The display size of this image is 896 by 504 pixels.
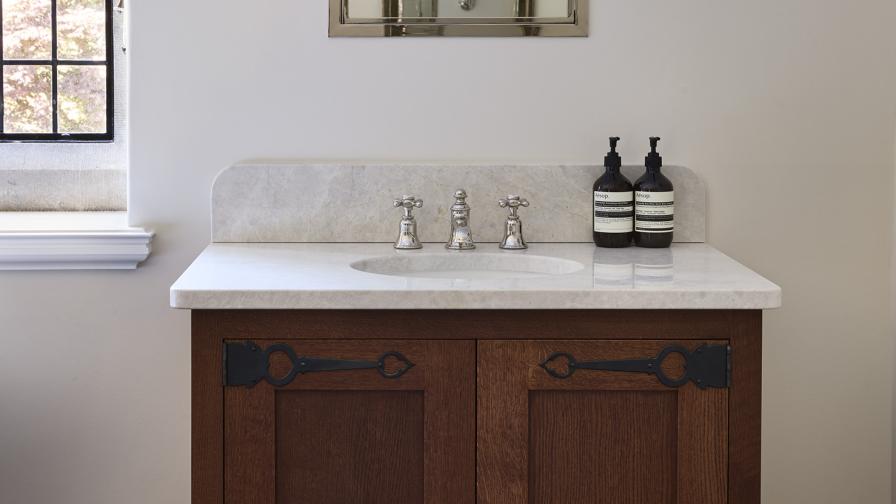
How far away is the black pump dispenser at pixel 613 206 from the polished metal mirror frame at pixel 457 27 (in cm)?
26

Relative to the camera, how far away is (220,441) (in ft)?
4.76

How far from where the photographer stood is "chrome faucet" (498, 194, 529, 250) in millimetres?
1880

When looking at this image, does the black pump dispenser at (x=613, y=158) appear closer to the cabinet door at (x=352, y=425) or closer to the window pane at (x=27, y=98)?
the cabinet door at (x=352, y=425)

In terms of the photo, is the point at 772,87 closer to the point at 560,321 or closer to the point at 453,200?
the point at 453,200

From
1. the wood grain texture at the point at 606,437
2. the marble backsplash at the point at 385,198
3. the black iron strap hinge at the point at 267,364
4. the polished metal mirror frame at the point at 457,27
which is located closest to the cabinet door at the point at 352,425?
the black iron strap hinge at the point at 267,364

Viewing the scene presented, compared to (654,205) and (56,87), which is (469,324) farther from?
(56,87)

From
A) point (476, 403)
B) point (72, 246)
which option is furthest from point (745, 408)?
point (72, 246)

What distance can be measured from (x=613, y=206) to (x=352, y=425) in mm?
696

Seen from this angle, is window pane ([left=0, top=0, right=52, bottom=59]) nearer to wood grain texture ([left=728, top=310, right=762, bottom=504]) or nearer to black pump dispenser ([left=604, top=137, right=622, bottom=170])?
black pump dispenser ([left=604, top=137, right=622, bottom=170])

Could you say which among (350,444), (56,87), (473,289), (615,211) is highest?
(56,87)

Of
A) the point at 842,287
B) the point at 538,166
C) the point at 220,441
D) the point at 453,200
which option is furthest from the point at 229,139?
the point at 842,287

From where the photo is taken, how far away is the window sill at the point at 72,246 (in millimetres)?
1936

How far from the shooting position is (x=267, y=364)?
4.75ft

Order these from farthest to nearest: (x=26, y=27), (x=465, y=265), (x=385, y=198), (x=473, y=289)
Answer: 1. (x=26, y=27)
2. (x=385, y=198)
3. (x=465, y=265)
4. (x=473, y=289)
